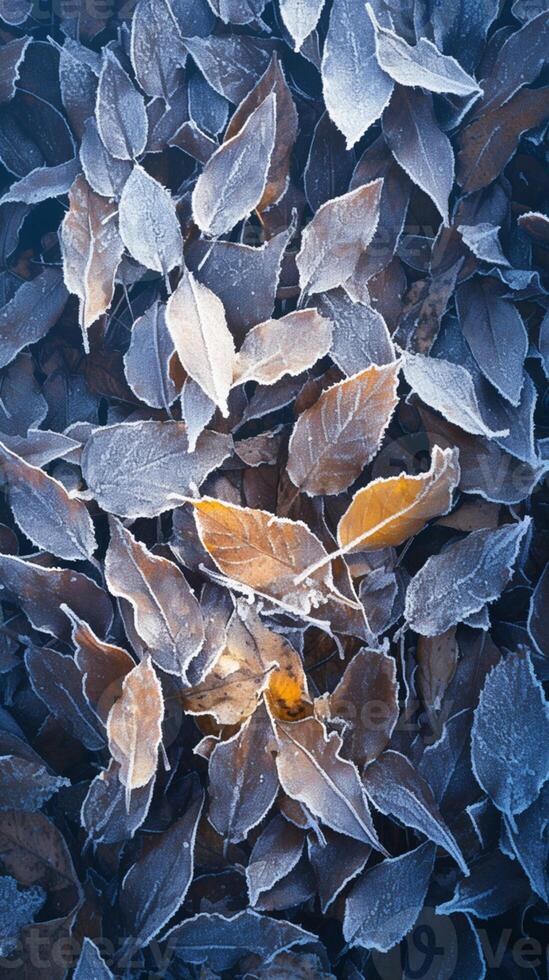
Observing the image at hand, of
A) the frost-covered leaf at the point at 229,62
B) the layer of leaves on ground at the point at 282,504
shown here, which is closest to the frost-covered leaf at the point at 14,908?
the layer of leaves on ground at the point at 282,504

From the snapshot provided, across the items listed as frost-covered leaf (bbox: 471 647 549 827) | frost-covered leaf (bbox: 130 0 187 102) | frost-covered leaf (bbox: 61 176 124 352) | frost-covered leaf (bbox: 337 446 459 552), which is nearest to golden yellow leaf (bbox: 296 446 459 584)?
frost-covered leaf (bbox: 337 446 459 552)

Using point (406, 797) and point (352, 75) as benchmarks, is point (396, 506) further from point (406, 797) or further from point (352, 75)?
point (352, 75)

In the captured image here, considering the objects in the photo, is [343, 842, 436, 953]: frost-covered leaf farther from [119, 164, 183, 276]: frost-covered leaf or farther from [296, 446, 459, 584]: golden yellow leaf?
[119, 164, 183, 276]: frost-covered leaf

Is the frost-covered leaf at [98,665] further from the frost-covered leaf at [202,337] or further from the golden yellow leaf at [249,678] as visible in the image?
the frost-covered leaf at [202,337]

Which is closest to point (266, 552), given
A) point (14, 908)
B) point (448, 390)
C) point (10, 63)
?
point (448, 390)

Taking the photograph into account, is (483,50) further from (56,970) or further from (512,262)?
(56,970)

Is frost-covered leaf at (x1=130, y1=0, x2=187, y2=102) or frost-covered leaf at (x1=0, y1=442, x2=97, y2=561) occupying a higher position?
frost-covered leaf at (x1=130, y1=0, x2=187, y2=102)

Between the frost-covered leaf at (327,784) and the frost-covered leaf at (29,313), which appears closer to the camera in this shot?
the frost-covered leaf at (327,784)
